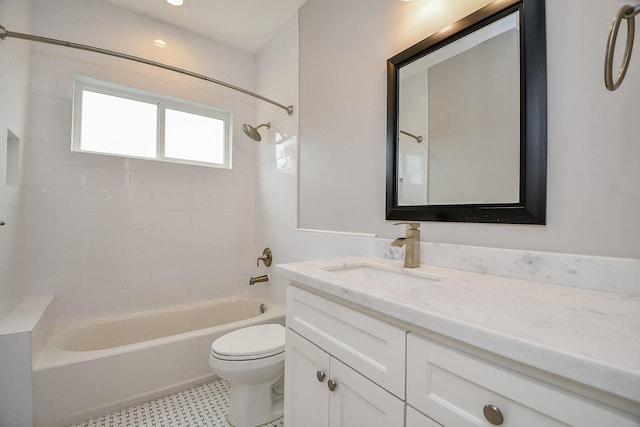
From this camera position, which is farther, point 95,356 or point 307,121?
point 307,121

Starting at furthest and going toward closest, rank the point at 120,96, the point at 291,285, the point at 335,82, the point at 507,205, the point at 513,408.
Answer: the point at 120,96 → the point at 335,82 → the point at 291,285 → the point at 507,205 → the point at 513,408

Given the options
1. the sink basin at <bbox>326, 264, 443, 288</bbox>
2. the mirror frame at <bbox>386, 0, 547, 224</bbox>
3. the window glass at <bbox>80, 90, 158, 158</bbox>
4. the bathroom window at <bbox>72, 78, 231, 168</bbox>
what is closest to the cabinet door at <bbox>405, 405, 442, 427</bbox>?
the sink basin at <bbox>326, 264, 443, 288</bbox>

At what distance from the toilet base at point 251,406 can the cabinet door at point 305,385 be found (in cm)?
52

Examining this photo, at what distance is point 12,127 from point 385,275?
2155mm

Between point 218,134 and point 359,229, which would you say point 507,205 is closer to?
point 359,229

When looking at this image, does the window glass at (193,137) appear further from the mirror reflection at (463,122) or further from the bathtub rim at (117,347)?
the mirror reflection at (463,122)

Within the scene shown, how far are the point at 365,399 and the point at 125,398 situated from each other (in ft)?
5.37

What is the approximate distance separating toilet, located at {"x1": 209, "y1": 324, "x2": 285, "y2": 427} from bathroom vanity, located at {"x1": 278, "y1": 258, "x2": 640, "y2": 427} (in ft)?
1.51

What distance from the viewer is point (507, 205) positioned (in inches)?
37.8

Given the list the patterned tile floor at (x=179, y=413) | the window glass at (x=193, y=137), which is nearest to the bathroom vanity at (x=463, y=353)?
the patterned tile floor at (x=179, y=413)

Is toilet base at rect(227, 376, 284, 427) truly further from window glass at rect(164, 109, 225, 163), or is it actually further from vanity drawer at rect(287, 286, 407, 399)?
window glass at rect(164, 109, 225, 163)

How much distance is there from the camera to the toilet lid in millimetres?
1433

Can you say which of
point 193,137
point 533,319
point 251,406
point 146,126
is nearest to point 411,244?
point 533,319


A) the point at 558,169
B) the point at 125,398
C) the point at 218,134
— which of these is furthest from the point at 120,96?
the point at 558,169
